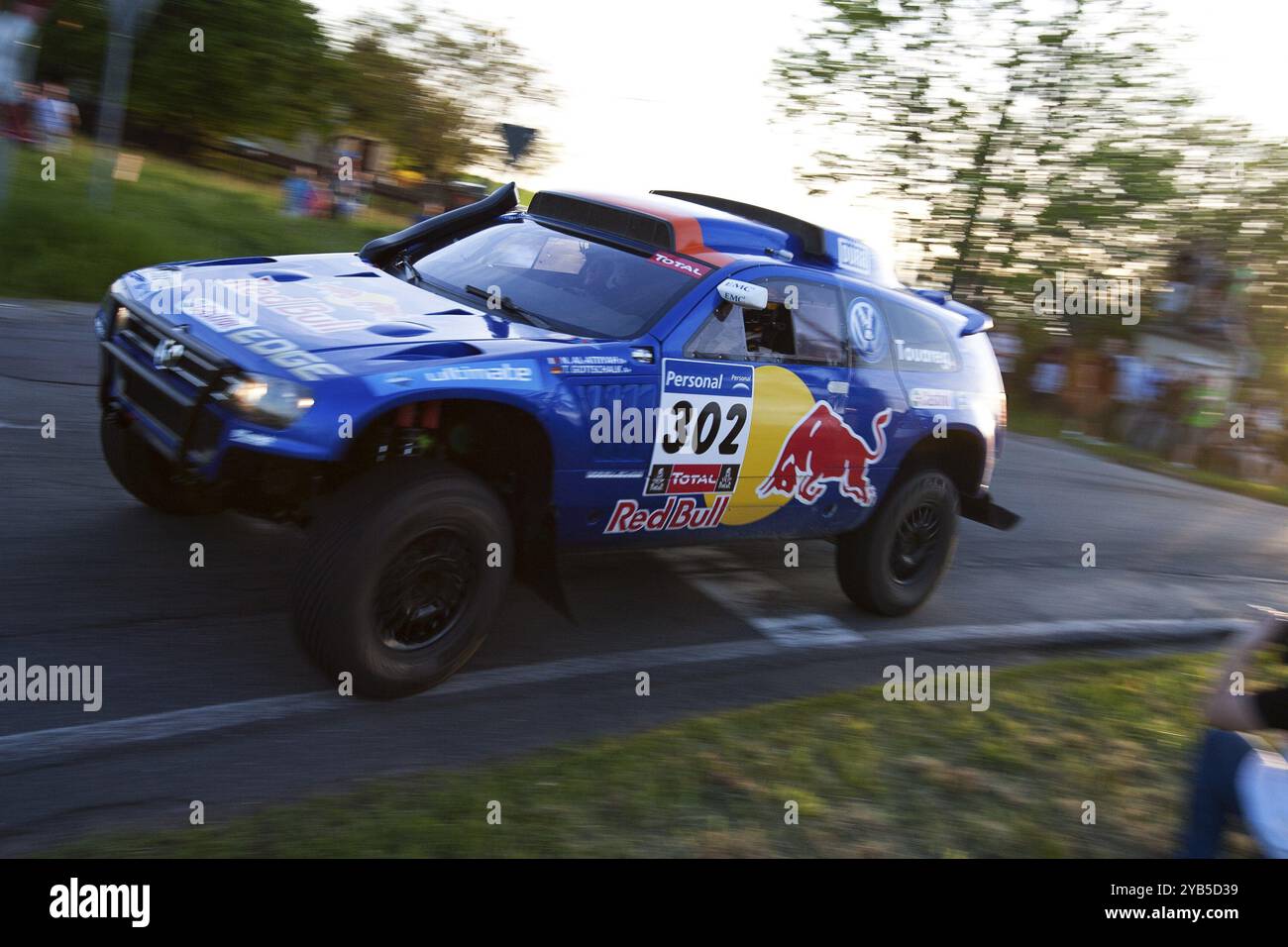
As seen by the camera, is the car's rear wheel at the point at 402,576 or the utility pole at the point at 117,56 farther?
the utility pole at the point at 117,56

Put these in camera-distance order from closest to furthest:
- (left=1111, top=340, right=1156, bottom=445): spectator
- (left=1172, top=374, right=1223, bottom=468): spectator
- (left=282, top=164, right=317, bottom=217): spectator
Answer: (left=1172, top=374, right=1223, bottom=468): spectator → (left=1111, top=340, right=1156, bottom=445): spectator → (left=282, top=164, right=317, bottom=217): spectator

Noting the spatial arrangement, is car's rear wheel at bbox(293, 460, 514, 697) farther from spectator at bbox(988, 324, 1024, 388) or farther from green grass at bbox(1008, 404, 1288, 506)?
spectator at bbox(988, 324, 1024, 388)

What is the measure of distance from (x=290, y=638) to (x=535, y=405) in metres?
1.51

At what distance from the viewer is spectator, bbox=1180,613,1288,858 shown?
11.3 feet

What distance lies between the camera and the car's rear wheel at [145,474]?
575cm

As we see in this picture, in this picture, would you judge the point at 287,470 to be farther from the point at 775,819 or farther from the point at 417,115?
the point at 417,115

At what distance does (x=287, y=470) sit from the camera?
14.7 ft

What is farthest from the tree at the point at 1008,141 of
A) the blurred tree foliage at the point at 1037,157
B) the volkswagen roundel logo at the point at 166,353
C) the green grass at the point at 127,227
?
the volkswagen roundel logo at the point at 166,353

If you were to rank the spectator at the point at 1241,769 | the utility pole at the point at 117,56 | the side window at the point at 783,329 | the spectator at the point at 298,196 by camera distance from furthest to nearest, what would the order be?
the spectator at the point at 298,196 → the utility pole at the point at 117,56 → the side window at the point at 783,329 → the spectator at the point at 1241,769

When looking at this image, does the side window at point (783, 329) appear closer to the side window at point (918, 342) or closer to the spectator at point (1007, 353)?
the side window at point (918, 342)

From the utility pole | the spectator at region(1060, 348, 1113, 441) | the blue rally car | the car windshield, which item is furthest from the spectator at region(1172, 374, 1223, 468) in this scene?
the utility pole

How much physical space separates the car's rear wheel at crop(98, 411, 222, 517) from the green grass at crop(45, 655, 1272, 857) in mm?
2453

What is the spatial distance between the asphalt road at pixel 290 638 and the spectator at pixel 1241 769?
6.50 ft
